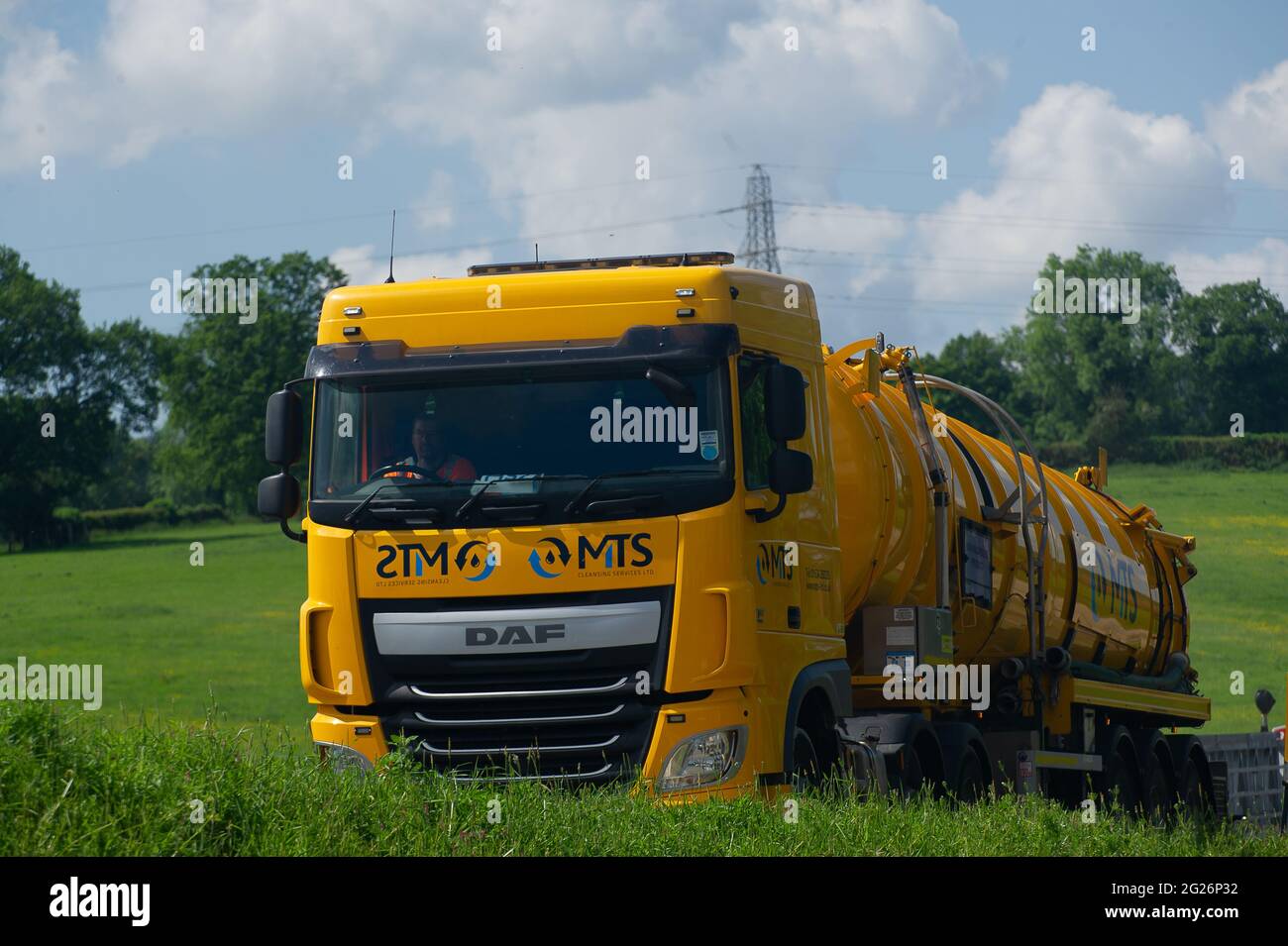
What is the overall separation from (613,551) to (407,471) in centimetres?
129

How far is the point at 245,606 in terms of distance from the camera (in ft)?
200

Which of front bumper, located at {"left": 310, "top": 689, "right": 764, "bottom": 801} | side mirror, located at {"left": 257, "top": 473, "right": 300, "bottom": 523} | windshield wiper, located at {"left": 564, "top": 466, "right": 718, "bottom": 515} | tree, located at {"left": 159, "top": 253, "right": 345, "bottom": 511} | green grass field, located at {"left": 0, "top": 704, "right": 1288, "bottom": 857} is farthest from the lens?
tree, located at {"left": 159, "top": 253, "right": 345, "bottom": 511}

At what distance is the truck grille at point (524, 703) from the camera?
912cm

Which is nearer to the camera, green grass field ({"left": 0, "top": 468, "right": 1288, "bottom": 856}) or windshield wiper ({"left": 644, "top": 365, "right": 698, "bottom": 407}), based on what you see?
green grass field ({"left": 0, "top": 468, "right": 1288, "bottom": 856})

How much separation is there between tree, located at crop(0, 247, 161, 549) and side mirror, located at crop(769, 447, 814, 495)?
77.1 metres

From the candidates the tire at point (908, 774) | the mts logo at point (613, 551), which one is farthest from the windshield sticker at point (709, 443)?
the tire at point (908, 774)

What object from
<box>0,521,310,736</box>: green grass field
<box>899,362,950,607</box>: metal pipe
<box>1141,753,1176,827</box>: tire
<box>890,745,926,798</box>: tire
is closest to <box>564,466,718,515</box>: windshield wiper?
<box>890,745,926,798</box>: tire

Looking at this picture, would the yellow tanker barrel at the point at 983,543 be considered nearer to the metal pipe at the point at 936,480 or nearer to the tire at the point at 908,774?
the metal pipe at the point at 936,480

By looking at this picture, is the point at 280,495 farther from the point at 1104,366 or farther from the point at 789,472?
the point at 1104,366

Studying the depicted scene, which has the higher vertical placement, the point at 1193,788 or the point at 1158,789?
the point at 1158,789

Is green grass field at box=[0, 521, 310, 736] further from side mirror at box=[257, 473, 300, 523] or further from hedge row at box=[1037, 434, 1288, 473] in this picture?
hedge row at box=[1037, 434, 1288, 473]

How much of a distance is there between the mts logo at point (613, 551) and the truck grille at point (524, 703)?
163mm

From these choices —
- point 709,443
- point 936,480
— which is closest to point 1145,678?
point 936,480

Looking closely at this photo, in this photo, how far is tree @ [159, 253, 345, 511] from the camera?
88188mm
